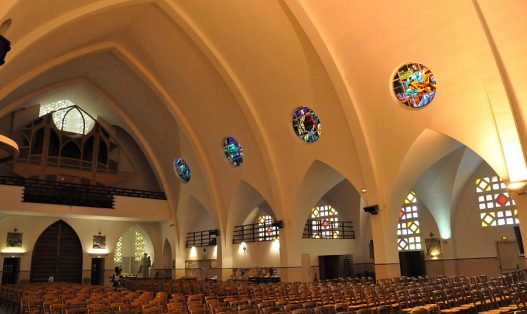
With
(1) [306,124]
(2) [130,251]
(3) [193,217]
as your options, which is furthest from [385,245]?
(2) [130,251]

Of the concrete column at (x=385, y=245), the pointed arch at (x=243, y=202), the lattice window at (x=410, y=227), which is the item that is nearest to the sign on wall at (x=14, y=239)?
the pointed arch at (x=243, y=202)

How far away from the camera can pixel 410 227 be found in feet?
63.0

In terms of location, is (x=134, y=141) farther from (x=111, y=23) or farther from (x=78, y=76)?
(x=111, y=23)

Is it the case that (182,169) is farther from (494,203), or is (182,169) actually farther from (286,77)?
(494,203)

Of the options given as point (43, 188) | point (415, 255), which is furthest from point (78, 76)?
point (415, 255)

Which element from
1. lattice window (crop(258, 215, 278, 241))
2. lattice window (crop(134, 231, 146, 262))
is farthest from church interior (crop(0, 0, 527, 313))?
lattice window (crop(134, 231, 146, 262))

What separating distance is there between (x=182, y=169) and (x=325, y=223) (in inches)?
326

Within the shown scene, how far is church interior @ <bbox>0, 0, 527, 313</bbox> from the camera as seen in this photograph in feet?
36.8

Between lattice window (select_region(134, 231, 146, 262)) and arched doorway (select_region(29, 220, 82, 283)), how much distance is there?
21.4 ft

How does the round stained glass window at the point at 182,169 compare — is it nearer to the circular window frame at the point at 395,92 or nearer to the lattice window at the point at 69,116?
the lattice window at the point at 69,116

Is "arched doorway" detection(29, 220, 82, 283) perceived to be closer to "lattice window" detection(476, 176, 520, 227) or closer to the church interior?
the church interior

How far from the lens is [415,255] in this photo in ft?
62.2

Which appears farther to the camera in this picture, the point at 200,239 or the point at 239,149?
the point at 200,239

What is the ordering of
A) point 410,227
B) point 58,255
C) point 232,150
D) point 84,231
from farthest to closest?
1. point 84,231
2. point 58,255
3. point 232,150
4. point 410,227
